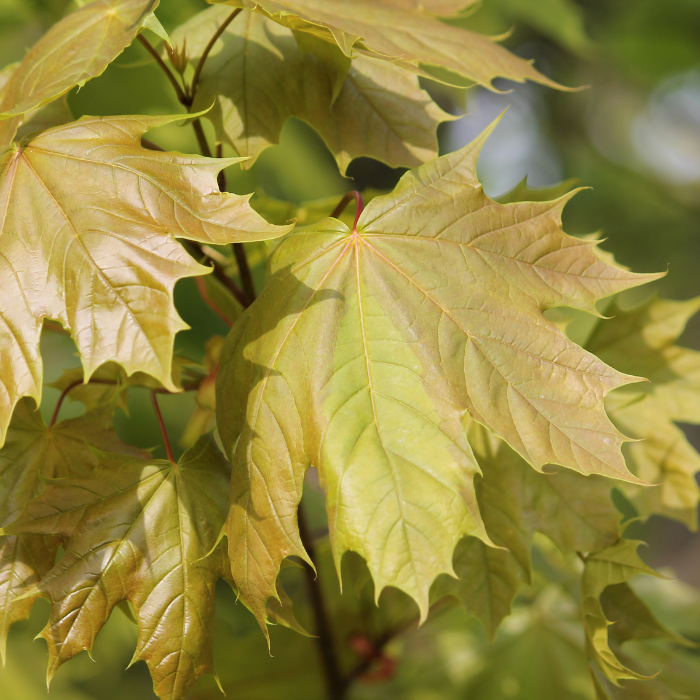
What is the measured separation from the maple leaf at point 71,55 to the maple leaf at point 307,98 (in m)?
0.13

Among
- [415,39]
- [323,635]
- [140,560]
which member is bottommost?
[323,635]

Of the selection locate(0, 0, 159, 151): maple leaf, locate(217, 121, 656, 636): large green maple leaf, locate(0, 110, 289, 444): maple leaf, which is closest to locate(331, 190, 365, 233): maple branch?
locate(217, 121, 656, 636): large green maple leaf

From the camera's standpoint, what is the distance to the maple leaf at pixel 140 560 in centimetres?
63

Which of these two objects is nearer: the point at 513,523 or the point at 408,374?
the point at 408,374

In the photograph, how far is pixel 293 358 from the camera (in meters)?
0.65

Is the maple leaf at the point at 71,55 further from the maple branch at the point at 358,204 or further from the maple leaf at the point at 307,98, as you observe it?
the maple branch at the point at 358,204

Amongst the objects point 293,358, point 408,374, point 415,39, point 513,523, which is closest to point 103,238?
point 293,358

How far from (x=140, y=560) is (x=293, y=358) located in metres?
0.27

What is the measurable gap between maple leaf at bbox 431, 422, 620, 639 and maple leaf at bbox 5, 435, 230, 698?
330 mm

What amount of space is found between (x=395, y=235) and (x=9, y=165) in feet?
1.42

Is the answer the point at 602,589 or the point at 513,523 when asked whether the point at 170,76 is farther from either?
the point at 602,589

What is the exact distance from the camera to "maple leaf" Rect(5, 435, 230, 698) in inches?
25.0

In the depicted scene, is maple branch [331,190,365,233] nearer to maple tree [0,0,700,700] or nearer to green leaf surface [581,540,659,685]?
maple tree [0,0,700,700]

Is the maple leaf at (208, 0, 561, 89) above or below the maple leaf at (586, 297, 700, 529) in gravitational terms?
above
